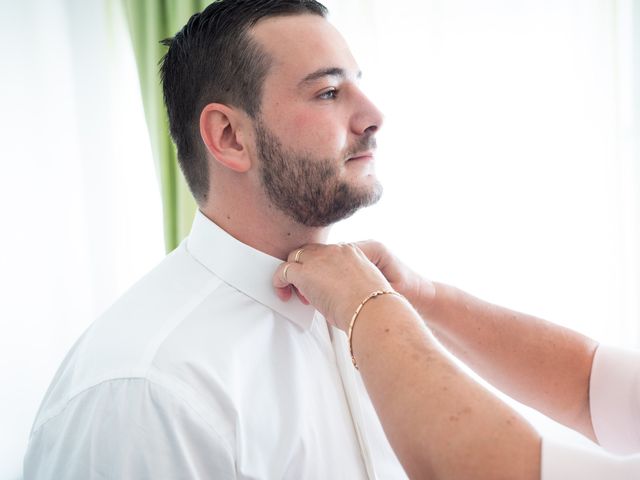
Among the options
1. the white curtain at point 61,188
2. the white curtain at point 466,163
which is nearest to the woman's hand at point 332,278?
the white curtain at point 466,163

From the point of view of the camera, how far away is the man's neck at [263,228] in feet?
3.44

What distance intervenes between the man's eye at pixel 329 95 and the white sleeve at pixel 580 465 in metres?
0.71

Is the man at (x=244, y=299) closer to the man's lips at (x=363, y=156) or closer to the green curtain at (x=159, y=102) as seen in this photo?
the man's lips at (x=363, y=156)

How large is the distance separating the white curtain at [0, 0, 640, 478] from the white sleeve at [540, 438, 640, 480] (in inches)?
51.2

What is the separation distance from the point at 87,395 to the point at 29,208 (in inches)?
52.6

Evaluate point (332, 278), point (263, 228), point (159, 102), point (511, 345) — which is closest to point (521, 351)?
point (511, 345)

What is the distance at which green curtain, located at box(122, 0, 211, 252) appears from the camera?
6.30 ft

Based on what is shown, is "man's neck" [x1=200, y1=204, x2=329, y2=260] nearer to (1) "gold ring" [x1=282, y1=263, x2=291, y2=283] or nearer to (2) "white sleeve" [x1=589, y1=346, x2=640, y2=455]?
(1) "gold ring" [x1=282, y1=263, x2=291, y2=283]

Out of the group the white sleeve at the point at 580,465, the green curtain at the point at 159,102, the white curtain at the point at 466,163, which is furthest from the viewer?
the green curtain at the point at 159,102

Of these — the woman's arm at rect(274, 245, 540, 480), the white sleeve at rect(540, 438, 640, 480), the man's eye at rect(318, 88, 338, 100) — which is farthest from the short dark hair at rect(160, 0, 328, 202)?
the white sleeve at rect(540, 438, 640, 480)

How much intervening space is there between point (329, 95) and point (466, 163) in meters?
0.93

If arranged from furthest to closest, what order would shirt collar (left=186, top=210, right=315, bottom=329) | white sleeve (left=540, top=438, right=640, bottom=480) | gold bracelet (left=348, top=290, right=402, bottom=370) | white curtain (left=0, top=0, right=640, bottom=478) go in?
white curtain (left=0, top=0, right=640, bottom=478) → shirt collar (left=186, top=210, right=315, bottom=329) → gold bracelet (left=348, top=290, right=402, bottom=370) → white sleeve (left=540, top=438, right=640, bottom=480)

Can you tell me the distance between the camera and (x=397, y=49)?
6.12 ft

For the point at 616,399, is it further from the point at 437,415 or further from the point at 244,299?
the point at 244,299
